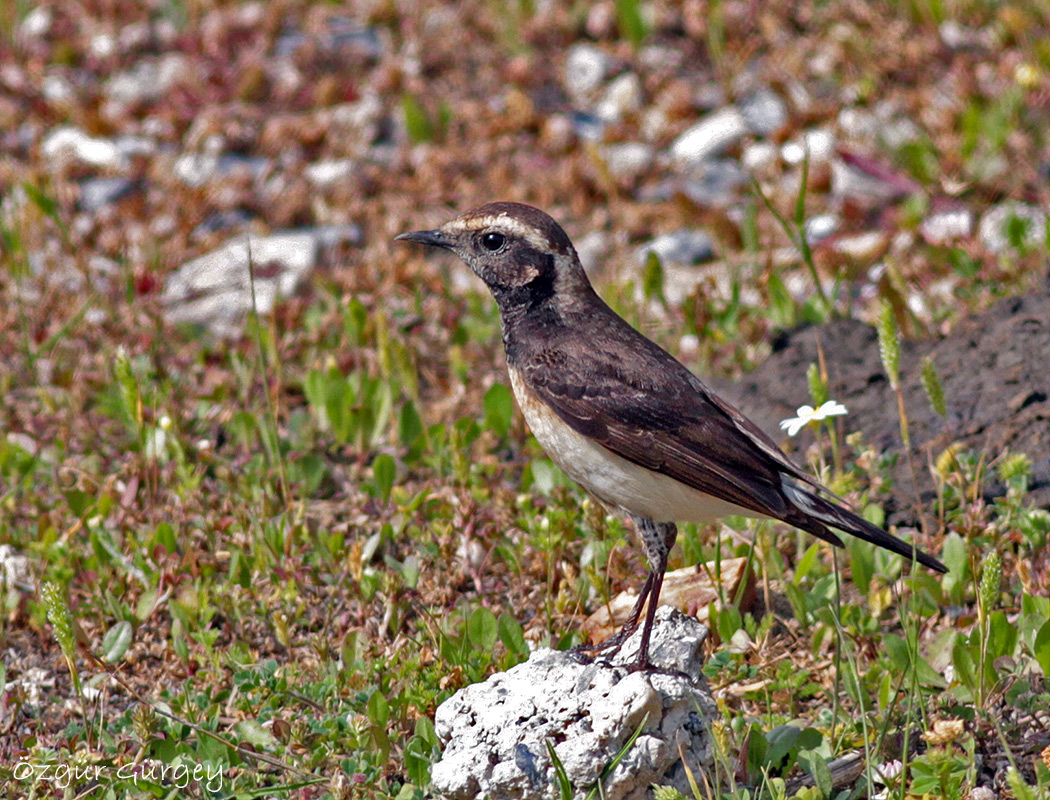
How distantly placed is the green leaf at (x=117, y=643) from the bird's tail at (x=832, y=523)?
111 inches

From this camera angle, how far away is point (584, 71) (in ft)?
36.4

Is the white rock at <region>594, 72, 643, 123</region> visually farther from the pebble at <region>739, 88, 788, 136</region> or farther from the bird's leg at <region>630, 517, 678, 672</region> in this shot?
the bird's leg at <region>630, 517, 678, 672</region>

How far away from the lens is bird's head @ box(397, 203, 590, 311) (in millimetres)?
5621

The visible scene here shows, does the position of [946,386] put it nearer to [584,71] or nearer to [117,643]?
[117,643]

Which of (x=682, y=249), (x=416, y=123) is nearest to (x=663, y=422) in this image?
(x=682, y=249)

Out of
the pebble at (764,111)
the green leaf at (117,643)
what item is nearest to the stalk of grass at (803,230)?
the pebble at (764,111)

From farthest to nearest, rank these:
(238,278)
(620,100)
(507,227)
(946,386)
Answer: (620,100)
(238,278)
(946,386)
(507,227)

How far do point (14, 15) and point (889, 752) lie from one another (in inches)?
412

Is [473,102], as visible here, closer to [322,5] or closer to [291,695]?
[322,5]

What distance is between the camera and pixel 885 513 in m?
6.14

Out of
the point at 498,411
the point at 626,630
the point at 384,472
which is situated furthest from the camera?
the point at 498,411

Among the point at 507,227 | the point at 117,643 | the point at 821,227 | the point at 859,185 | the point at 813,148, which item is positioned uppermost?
the point at 507,227

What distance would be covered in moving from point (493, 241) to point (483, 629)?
170 cm

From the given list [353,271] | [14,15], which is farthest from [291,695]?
[14,15]
